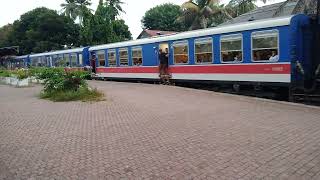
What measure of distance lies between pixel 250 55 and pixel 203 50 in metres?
2.93

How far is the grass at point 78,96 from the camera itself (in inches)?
628

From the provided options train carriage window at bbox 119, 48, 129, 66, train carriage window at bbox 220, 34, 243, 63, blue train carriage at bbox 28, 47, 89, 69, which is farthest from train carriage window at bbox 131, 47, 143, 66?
blue train carriage at bbox 28, 47, 89, 69

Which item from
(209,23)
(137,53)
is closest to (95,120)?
(137,53)

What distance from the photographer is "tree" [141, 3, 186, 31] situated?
66375 millimetres

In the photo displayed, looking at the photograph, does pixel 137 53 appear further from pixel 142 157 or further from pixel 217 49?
pixel 142 157

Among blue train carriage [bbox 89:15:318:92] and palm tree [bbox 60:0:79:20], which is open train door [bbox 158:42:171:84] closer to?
blue train carriage [bbox 89:15:318:92]

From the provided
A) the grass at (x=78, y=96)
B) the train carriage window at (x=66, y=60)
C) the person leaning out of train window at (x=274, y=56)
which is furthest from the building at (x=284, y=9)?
the train carriage window at (x=66, y=60)

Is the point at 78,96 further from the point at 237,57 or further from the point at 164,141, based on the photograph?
the point at 164,141

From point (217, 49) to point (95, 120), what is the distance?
722cm

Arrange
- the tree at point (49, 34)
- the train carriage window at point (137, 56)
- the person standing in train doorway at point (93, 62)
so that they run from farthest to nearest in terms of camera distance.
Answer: the tree at point (49, 34)
the person standing in train doorway at point (93, 62)
the train carriage window at point (137, 56)

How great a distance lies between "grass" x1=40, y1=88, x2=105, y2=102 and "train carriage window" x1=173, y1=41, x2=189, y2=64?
446 centimetres

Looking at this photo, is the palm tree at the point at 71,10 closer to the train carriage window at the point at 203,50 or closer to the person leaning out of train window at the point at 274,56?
the train carriage window at the point at 203,50

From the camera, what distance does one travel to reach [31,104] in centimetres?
1521

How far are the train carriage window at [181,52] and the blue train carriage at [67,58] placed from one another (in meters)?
12.1
